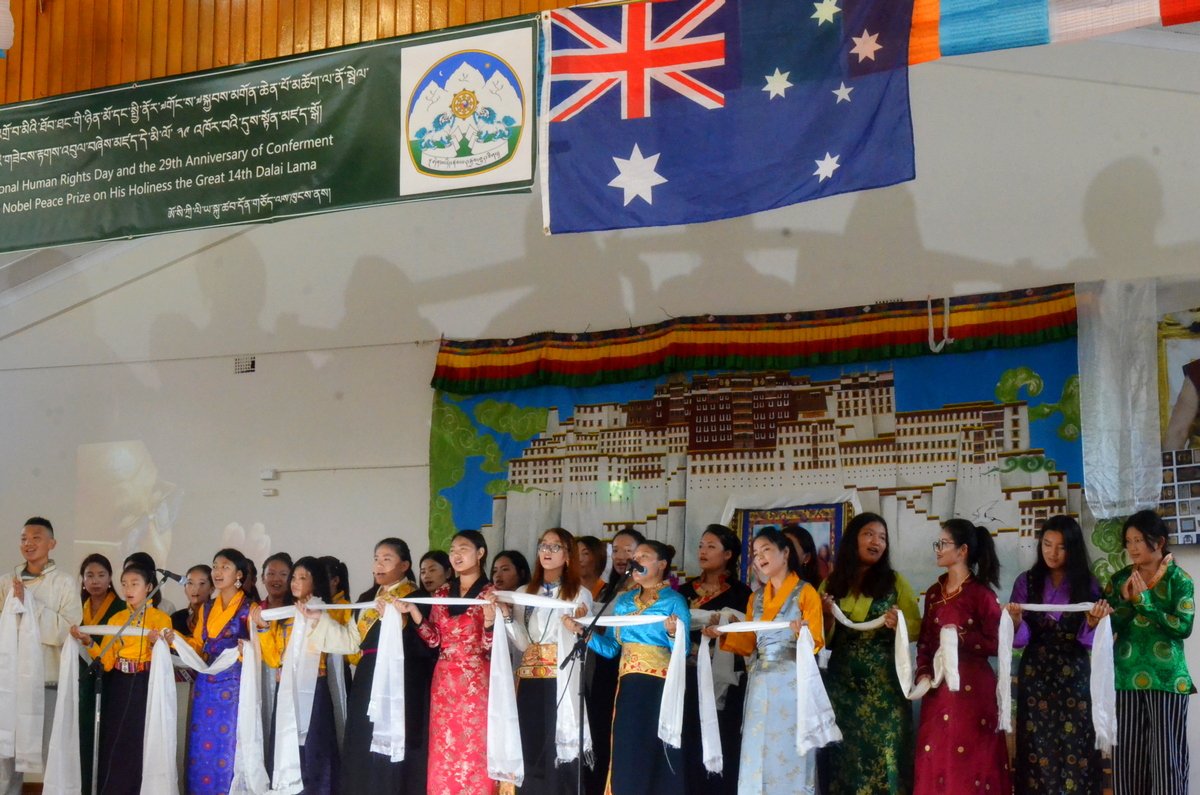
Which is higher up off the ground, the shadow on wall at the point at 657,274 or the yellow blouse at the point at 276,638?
the shadow on wall at the point at 657,274

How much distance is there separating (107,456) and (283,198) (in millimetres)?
3510

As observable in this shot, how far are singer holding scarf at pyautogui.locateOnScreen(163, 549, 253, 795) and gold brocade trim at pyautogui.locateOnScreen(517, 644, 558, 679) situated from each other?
4.78ft

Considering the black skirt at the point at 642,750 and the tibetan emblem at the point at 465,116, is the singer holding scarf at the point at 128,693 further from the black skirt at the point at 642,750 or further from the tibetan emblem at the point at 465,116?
the tibetan emblem at the point at 465,116

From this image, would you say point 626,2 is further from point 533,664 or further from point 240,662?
point 240,662

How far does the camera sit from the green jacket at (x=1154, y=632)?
5.30 m

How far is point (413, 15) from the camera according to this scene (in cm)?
625

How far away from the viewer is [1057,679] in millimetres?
5473

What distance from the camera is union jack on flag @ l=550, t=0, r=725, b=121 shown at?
5586 mm

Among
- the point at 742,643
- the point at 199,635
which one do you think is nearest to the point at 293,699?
the point at 199,635

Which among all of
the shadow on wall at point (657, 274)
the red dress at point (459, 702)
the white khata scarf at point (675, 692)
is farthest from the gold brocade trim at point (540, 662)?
the shadow on wall at point (657, 274)

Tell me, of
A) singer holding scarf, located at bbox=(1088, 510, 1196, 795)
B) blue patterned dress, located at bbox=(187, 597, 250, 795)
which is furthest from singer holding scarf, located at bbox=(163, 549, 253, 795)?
singer holding scarf, located at bbox=(1088, 510, 1196, 795)

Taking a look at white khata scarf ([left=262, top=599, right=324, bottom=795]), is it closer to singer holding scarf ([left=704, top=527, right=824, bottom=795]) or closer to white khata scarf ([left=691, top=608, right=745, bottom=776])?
white khata scarf ([left=691, top=608, right=745, bottom=776])

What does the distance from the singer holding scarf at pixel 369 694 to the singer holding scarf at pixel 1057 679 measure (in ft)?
8.46

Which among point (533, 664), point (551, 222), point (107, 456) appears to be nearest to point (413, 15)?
point (551, 222)
